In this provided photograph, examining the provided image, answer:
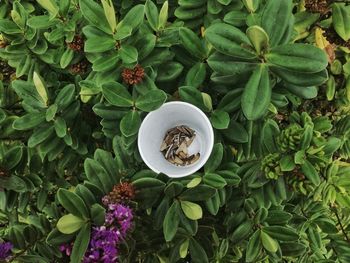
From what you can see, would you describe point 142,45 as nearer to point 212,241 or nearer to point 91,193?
point 91,193

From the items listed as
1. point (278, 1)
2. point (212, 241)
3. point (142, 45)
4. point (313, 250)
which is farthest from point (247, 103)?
point (313, 250)

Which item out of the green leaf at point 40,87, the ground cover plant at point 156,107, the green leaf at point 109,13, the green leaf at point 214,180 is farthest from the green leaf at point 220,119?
the green leaf at point 40,87

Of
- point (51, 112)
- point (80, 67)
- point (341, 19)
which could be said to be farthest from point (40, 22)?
point (341, 19)

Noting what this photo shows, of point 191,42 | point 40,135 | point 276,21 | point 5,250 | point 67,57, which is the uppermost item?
point 276,21

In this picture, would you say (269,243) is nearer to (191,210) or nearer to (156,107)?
(191,210)

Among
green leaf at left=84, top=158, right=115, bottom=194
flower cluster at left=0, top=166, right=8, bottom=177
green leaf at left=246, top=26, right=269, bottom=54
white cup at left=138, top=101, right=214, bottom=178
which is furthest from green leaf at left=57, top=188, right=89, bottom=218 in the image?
green leaf at left=246, top=26, right=269, bottom=54
